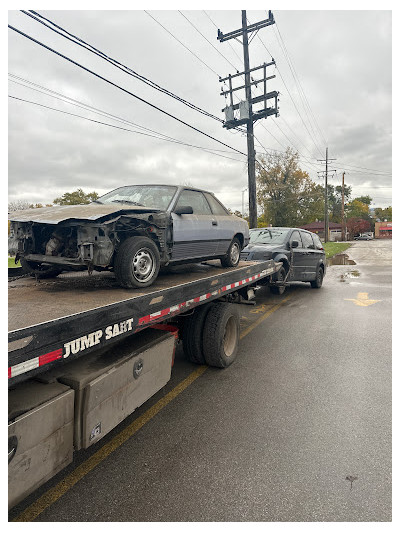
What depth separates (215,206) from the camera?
574 centimetres

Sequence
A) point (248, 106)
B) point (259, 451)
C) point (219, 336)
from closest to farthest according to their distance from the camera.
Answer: point (259, 451), point (219, 336), point (248, 106)

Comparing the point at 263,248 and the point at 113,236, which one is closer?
the point at 113,236

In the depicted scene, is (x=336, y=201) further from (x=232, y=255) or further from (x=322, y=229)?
(x=232, y=255)

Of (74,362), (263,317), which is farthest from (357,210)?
(74,362)

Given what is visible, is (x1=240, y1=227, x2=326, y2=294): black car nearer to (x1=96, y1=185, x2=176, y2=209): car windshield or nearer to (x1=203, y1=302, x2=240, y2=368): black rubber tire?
(x1=203, y1=302, x2=240, y2=368): black rubber tire

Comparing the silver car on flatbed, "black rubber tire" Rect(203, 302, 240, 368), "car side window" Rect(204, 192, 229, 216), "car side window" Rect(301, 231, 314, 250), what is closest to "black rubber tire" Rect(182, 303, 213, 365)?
"black rubber tire" Rect(203, 302, 240, 368)

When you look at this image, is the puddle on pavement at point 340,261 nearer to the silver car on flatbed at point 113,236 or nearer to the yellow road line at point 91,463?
the silver car on flatbed at point 113,236

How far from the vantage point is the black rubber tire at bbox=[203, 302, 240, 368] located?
4391mm

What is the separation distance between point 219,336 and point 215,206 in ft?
7.74

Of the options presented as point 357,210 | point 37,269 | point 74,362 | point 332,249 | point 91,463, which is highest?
point 357,210

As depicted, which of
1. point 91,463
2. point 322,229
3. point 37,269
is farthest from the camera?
point 322,229
